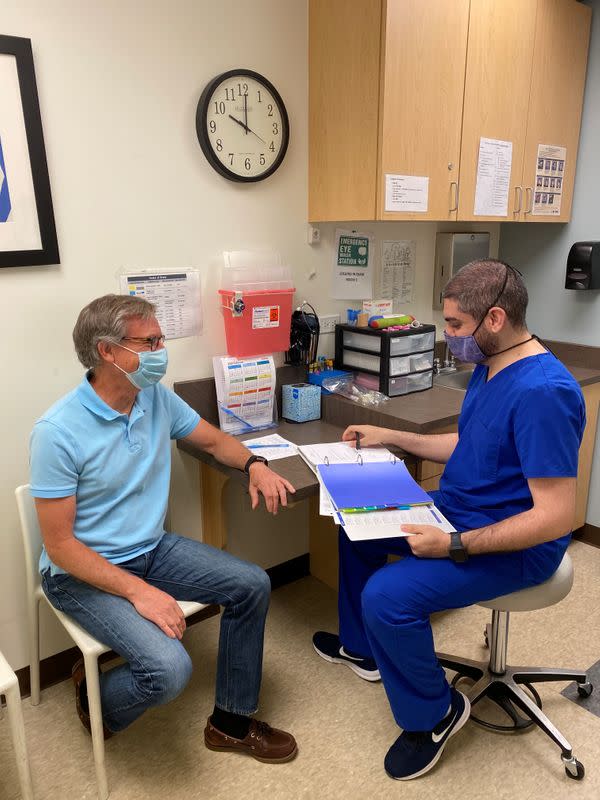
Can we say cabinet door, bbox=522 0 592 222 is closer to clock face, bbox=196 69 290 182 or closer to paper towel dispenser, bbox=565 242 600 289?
paper towel dispenser, bbox=565 242 600 289

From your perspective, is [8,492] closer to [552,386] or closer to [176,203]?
[176,203]

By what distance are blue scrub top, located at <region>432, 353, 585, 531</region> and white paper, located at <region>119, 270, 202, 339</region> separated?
977mm

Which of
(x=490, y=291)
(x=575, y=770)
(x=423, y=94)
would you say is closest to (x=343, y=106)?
(x=423, y=94)

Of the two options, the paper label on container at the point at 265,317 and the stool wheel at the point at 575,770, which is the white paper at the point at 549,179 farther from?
the stool wheel at the point at 575,770

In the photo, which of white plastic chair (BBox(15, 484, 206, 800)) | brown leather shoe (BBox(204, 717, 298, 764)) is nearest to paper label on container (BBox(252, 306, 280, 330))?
white plastic chair (BBox(15, 484, 206, 800))

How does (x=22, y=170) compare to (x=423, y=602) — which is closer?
(x=423, y=602)

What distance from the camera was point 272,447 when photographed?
6.41 feet

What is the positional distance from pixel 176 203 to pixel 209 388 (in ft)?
2.11

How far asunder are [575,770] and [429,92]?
84.2 inches

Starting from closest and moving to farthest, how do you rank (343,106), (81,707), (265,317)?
(81,707), (343,106), (265,317)

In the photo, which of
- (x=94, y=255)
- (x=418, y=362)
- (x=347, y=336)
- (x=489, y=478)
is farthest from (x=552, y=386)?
(x=94, y=255)

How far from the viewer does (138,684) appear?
1.47 m

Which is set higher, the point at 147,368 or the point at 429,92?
Result: the point at 429,92

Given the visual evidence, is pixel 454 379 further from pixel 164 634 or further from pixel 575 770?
pixel 164 634
